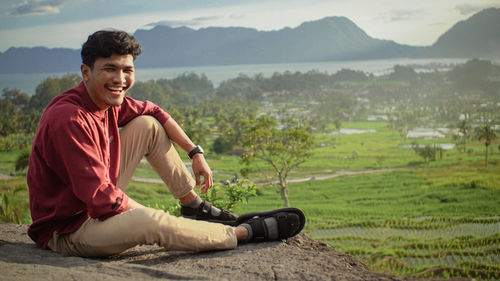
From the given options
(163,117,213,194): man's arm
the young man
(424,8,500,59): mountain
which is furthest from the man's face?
(424,8,500,59): mountain

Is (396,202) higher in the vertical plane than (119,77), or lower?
lower

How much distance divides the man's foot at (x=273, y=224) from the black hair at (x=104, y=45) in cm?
97

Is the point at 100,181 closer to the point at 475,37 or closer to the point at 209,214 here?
the point at 209,214

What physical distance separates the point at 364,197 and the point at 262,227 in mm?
16296

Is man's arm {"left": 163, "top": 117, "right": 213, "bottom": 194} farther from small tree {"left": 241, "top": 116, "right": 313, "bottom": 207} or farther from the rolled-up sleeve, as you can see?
small tree {"left": 241, "top": 116, "right": 313, "bottom": 207}

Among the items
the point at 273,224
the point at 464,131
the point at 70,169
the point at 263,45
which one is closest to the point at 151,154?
the point at 70,169

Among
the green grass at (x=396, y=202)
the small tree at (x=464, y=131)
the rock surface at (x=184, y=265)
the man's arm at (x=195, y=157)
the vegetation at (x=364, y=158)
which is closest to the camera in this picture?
the rock surface at (x=184, y=265)

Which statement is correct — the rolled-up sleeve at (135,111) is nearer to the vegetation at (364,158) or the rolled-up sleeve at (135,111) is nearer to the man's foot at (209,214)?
the man's foot at (209,214)

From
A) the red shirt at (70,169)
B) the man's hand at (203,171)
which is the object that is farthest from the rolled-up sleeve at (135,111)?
the man's hand at (203,171)

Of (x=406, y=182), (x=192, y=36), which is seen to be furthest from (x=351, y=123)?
(x=192, y=36)

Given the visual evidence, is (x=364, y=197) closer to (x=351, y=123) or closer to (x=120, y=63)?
(x=120, y=63)

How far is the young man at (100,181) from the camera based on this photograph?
157 centimetres

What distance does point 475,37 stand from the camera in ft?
152

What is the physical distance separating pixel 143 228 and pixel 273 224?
627 millimetres
